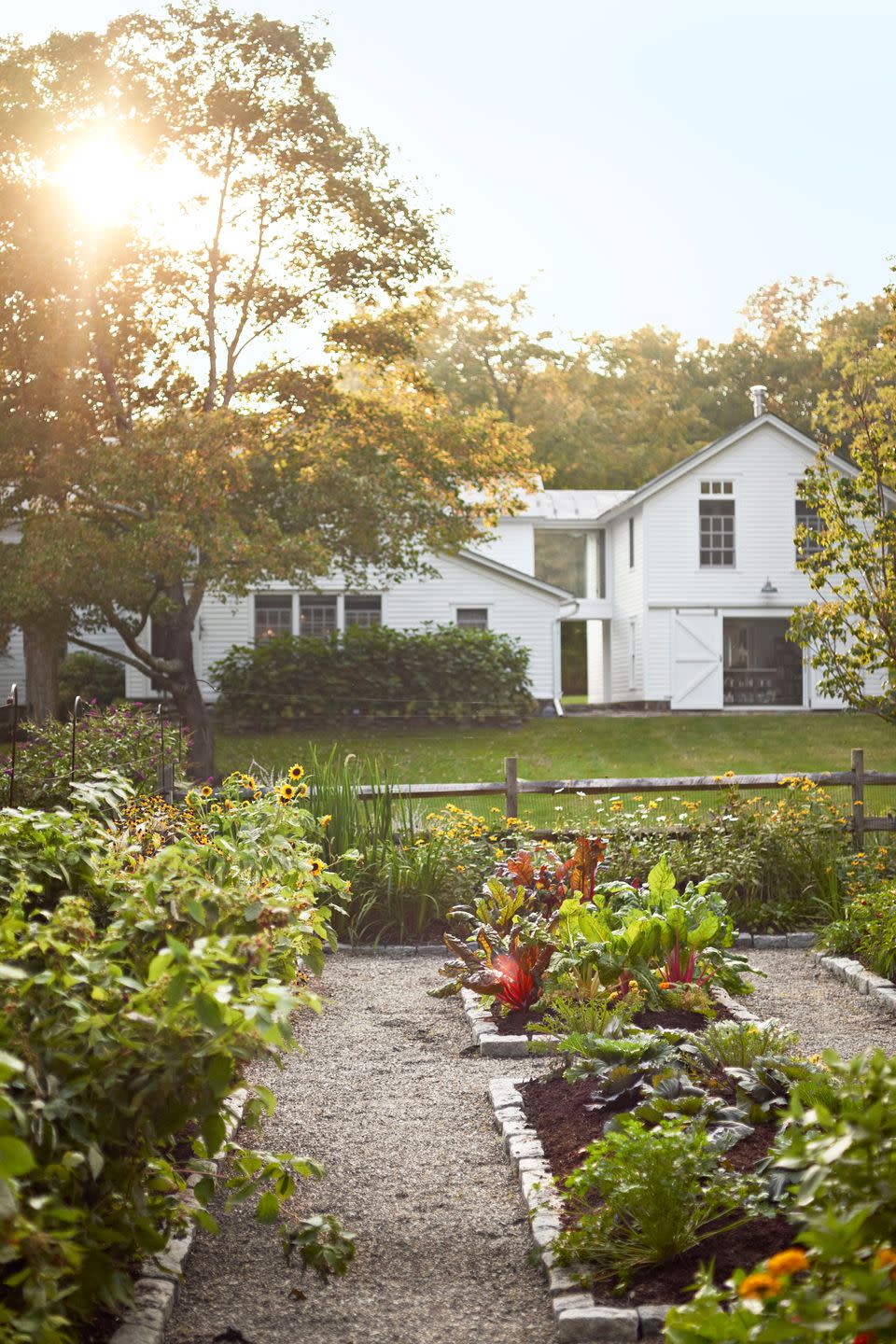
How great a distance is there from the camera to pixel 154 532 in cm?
1708

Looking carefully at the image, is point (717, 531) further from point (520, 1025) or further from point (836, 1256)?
point (836, 1256)

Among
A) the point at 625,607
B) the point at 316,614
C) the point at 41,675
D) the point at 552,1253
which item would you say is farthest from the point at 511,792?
the point at 625,607

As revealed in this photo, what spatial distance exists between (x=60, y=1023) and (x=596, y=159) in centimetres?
953

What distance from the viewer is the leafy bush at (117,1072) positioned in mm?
2768

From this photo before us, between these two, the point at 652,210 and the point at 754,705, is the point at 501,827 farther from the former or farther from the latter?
the point at 754,705

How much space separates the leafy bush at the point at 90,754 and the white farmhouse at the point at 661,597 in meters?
15.6

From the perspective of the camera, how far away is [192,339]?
20375mm

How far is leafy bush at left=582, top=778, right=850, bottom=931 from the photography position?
962cm

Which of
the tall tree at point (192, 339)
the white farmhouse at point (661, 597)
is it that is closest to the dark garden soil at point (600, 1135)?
the tall tree at point (192, 339)

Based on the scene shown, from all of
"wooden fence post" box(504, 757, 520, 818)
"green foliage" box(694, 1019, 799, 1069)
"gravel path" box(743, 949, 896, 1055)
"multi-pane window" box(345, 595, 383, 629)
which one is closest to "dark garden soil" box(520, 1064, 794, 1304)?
"green foliage" box(694, 1019, 799, 1069)

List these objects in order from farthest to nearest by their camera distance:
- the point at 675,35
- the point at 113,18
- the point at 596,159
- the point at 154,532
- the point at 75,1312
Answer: the point at 113,18 → the point at 154,532 → the point at 596,159 → the point at 675,35 → the point at 75,1312

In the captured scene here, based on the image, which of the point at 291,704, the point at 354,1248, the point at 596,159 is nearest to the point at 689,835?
the point at 596,159

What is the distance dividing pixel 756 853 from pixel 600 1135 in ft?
17.3

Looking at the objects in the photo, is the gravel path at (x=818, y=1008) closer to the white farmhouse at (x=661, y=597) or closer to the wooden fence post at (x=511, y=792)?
→ the wooden fence post at (x=511, y=792)
